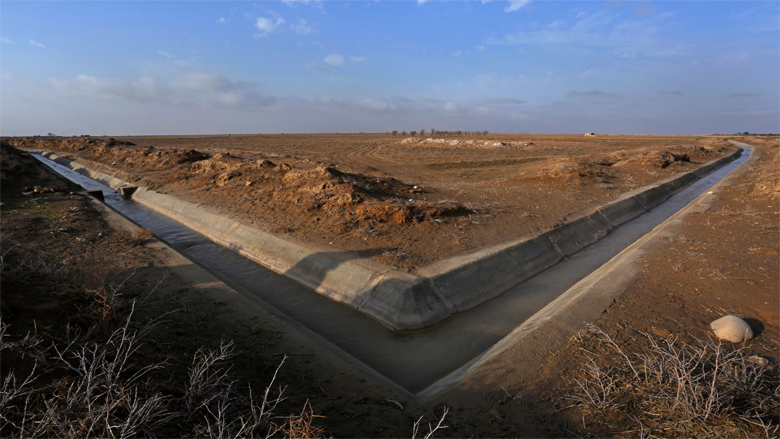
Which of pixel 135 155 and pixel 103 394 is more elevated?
pixel 135 155

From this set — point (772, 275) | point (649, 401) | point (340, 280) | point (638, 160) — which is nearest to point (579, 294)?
point (649, 401)

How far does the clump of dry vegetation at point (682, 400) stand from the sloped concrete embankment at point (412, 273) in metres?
3.39

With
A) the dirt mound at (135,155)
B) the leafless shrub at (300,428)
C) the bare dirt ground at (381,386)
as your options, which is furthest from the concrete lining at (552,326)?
the dirt mound at (135,155)

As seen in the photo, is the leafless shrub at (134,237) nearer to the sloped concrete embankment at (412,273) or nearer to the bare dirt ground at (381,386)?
the bare dirt ground at (381,386)

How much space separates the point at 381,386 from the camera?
5.09m

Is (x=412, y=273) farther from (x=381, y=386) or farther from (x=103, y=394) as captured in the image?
(x=103, y=394)

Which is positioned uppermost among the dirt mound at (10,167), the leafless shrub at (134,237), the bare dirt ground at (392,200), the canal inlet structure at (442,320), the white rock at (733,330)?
the dirt mound at (10,167)

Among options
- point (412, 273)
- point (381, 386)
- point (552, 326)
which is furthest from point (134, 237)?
point (552, 326)

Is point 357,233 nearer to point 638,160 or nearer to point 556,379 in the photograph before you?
point 556,379

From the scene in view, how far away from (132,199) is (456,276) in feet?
67.5

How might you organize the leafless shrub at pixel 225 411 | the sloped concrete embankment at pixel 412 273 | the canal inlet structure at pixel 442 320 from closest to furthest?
the leafless shrub at pixel 225 411, the canal inlet structure at pixel 442 320, the sloped concrete embankment at pixel 412 273

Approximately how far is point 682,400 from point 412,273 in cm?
516

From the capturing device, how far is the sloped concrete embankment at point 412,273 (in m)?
7.37

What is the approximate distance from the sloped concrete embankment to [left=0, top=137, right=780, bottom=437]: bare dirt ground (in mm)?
1971
